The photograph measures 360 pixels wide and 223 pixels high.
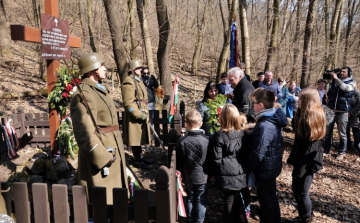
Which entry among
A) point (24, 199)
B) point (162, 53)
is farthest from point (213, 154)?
point (162, 53)

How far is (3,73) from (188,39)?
12992 mm

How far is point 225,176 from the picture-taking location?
3176mm

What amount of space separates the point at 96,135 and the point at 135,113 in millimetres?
1888

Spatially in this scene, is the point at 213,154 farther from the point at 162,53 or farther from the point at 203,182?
the point at 162,53

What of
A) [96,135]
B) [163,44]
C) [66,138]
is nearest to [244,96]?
[96,135]

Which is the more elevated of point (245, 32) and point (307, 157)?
point (245, 32)

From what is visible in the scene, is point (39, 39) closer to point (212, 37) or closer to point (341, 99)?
point (341, 99)

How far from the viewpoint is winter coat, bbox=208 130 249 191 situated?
124 inches

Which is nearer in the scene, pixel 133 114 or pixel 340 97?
pixel 133 114

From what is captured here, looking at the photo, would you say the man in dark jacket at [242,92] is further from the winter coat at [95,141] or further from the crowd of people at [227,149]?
the winter coat at [95,141]

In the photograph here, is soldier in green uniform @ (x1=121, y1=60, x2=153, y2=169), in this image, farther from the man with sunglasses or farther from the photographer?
the photographer

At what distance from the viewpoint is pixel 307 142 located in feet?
11.1

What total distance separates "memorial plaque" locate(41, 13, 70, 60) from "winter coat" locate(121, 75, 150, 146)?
1.20 meters

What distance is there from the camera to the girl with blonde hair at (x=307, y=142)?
329 centimetres
